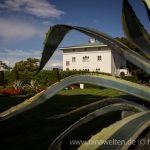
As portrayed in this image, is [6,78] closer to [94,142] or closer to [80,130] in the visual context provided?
[80,130]

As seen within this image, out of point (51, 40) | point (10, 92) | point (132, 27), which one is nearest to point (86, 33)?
point (51, 40)

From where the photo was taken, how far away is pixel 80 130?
5852 mm

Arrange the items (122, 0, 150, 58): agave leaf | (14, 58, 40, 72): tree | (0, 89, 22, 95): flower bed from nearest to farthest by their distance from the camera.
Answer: (122, 0, 150, 58): agave leaf
(0, 89, 22, 95): flower bed
(14, 58, 40, 72): tree

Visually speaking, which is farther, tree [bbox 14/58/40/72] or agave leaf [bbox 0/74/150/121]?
tree [bbox 14/58/40/72]

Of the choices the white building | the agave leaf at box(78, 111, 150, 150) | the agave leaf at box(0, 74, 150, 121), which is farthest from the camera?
the white building

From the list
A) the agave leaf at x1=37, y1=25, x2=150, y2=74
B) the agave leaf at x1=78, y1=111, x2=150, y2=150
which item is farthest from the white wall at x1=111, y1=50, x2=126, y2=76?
the agave leaf at x1=78, y1=111, x2=150, y2=150

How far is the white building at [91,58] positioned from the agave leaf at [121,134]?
39.7 m

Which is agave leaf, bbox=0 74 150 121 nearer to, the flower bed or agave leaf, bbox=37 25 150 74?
→ agave leaf, bbox=37 25 150 74

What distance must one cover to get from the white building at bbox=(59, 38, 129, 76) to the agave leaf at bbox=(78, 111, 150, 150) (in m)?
39.7

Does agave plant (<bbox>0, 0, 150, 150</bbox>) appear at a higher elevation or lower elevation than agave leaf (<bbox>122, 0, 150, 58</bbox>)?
lower

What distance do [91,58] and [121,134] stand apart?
41657mm

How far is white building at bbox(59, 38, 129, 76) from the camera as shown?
135 ft

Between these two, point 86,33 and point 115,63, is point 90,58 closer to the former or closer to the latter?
point 115,63

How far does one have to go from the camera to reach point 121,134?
107cm
